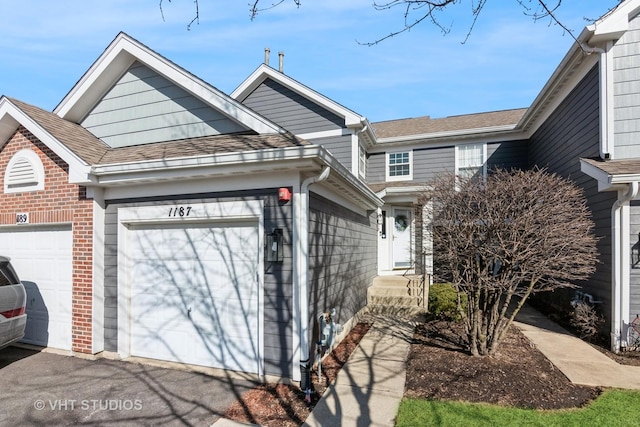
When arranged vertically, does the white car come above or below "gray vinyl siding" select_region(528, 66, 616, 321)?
below

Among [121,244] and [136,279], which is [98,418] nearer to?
[136,279]

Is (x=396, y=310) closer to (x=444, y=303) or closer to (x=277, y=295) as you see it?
(x=444, y=303)

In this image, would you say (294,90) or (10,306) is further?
(294,90)

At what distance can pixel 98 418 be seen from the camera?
405 cm

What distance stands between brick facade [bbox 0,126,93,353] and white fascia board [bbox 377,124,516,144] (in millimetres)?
9833

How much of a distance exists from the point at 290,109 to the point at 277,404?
9680 mm

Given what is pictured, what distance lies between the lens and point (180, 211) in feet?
18.1

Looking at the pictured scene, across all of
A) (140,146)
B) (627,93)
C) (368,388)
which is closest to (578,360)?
(368,388)

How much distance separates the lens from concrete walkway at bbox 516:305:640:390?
4.95 meters

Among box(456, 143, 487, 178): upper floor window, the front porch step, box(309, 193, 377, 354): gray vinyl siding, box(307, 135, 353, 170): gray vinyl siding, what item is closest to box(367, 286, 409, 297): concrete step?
the front porch step

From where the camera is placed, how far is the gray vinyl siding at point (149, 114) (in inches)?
259

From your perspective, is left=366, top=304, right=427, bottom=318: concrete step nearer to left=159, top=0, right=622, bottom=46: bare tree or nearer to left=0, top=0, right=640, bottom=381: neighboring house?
left=0, top=0, right=640, bottom=381: neighboring house

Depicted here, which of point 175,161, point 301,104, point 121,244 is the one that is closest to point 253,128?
point 175,161

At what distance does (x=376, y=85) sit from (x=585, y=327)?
6.21 meters
